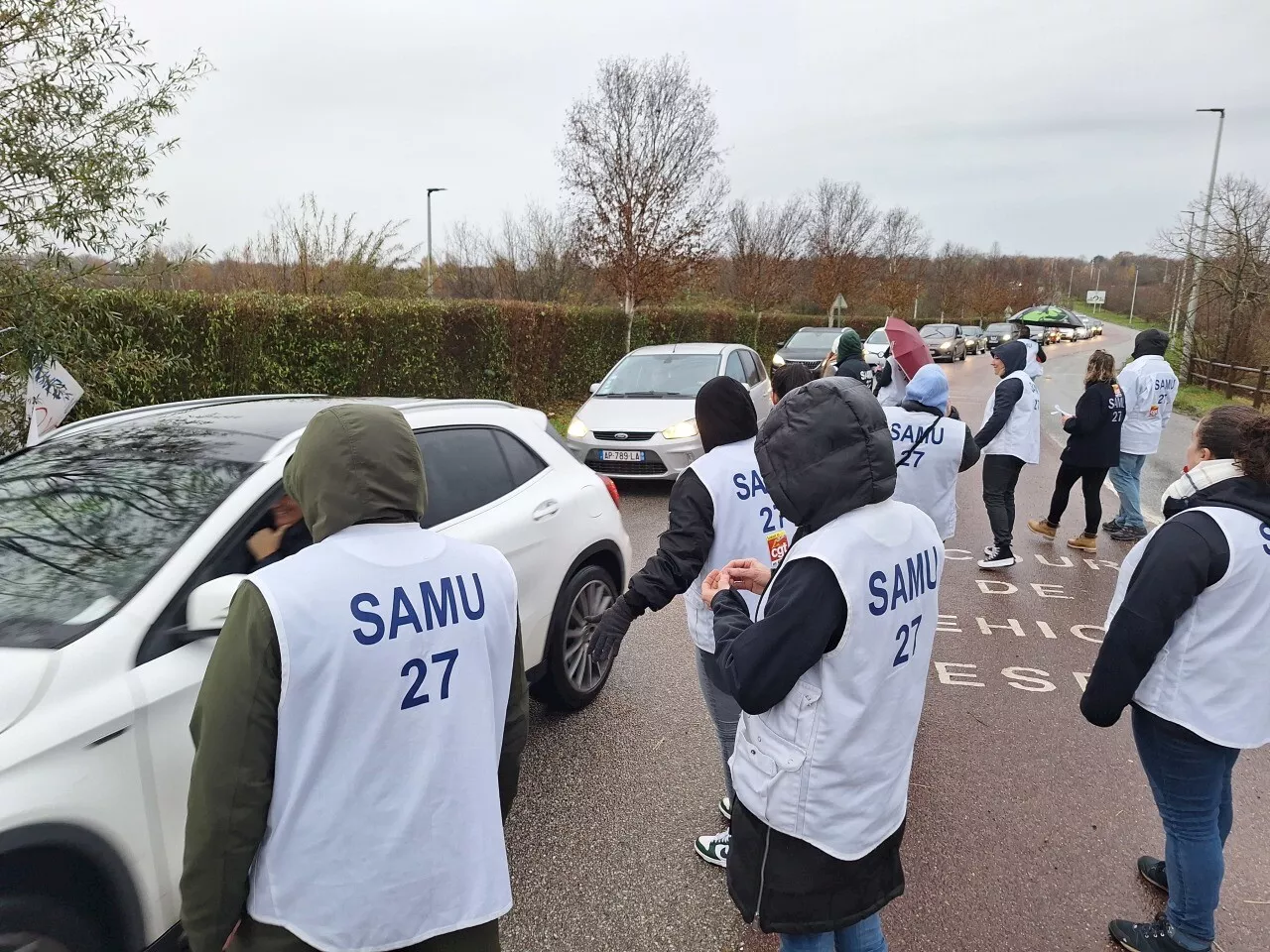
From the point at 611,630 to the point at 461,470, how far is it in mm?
1212

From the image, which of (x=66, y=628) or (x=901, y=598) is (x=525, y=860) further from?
(x=901, y=598)

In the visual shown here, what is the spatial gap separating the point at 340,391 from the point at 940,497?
8.99 meters

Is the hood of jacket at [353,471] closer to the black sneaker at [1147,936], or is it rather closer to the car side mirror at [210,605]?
the car side mirror at [210,605]

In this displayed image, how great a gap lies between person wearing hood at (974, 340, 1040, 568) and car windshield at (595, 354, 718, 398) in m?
4.12

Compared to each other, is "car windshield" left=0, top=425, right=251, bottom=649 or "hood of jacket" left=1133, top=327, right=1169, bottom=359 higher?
"hood of jacket" left=1133, top=327, right=1169, bottom=359

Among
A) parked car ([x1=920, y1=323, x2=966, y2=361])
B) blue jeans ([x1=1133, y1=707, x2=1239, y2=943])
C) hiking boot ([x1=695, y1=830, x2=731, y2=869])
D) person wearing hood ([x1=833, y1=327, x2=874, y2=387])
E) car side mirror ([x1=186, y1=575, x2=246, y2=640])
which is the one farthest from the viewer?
parked car ([x1=920, y1=323, x2=966, y2=361])

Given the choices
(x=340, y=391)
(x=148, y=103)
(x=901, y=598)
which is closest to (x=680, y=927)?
(x=901, y=598)

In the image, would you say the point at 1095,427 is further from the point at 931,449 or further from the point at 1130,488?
the point at 931,449

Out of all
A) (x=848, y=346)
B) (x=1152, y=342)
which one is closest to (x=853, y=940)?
(x=848, y=346)

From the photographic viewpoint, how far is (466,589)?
5.09ft

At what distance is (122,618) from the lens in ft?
6.90

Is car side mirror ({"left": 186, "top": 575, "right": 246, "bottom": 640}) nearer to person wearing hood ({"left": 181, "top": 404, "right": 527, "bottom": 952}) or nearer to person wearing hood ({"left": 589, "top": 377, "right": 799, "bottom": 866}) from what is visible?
person wearing hood ({"left": 181, "top": 404, "right": 527, "bottom": 952})

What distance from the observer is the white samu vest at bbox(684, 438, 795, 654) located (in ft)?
8.71

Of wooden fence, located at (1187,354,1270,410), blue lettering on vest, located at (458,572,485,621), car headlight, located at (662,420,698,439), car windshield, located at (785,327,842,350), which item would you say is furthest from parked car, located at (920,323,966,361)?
blue lettering on vest, located at (458,572,485,621)
